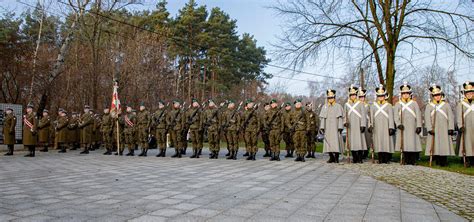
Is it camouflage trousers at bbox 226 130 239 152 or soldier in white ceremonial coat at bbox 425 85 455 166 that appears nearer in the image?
soldier in white ceremonial coat at bbox 425 85 455 166

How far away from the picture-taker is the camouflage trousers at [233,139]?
14.0m

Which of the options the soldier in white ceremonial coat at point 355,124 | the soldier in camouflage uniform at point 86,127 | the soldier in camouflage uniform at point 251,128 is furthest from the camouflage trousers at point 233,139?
the soldier in camouflage uniform at point 86,127

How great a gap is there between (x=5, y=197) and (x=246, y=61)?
38.9m

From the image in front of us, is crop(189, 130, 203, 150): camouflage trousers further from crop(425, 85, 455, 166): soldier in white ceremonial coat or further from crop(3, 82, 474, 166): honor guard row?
crop(425, 85, 455, 166): soldier in white ceremonial coat

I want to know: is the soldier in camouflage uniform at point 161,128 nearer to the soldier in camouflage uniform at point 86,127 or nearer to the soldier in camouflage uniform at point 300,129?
the soldier in camouflage uniform at point 86,127

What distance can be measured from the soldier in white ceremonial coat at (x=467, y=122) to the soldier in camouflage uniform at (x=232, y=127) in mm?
6910

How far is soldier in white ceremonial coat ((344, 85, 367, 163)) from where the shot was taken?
12242 millimetres

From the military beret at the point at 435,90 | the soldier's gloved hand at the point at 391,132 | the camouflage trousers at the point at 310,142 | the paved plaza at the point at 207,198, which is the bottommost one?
the paved plaza at the point at 207,198

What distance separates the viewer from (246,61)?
4425 centimetres

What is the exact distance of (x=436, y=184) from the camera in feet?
25.4

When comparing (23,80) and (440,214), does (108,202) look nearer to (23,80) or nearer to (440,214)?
(440,214)

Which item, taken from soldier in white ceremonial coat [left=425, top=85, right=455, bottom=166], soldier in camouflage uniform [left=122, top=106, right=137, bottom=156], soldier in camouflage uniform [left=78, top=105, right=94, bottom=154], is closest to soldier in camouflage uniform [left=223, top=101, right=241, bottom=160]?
soldier in camouflage uniform [left=122, top=106, right=137, bottom=156]

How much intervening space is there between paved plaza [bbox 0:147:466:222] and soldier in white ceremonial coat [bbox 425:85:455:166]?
3545 mm

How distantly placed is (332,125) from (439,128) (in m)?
3.06
